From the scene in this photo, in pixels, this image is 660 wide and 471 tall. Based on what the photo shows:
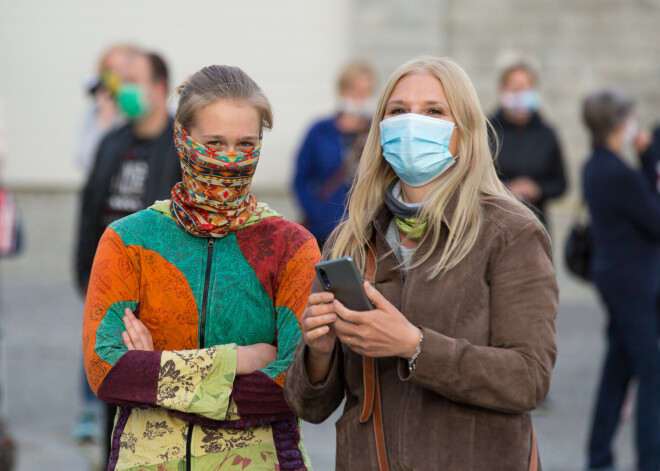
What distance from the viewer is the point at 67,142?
486 inches

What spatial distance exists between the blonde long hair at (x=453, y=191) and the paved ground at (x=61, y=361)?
3177 mm

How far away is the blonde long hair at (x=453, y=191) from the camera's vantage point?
238cm

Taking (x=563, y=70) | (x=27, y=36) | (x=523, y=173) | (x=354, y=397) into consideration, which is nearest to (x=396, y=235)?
(x=354, y=397)

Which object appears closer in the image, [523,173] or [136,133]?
[136,133]

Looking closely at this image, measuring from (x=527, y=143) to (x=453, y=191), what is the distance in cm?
470

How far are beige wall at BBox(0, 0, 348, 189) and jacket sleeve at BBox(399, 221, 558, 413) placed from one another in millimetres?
9874

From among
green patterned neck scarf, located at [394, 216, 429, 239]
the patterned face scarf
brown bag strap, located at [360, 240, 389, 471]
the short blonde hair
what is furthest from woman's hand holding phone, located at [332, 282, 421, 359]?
the short blonde hair

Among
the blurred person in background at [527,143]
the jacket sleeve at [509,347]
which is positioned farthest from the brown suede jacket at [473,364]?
the blurred person in background at [527,143]

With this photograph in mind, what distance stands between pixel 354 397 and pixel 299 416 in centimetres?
17

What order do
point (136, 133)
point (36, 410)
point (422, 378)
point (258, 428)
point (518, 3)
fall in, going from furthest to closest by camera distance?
point (518, 3)
point (36, 410)
point (136, 133)
point (258, 428)
point (422, 378)

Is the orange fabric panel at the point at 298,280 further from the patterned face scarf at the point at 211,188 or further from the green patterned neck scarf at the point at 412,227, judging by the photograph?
the green patterned neck scarf at the point at 412,227

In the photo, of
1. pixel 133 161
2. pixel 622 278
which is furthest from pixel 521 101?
pixel 133 161

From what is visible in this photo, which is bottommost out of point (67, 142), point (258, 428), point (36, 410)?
point (36, 410)

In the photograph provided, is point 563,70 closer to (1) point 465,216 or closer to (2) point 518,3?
(2) point 518,3
